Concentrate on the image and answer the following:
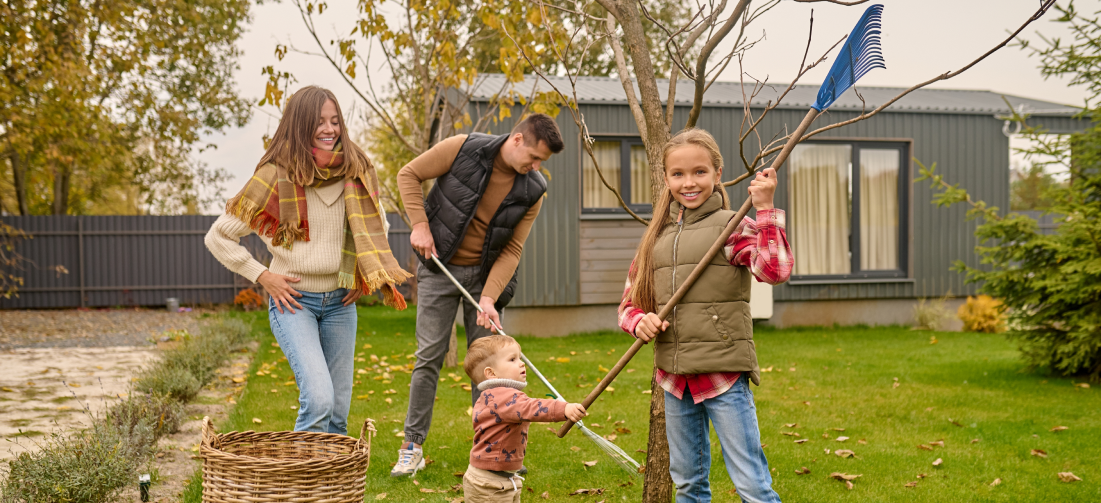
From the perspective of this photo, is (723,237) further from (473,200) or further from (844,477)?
(844,477)

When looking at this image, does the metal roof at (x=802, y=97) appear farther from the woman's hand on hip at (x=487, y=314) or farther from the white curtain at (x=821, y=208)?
the woman's hand on hip at (x=487, y=314)

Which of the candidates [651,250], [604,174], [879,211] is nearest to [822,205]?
[879,211]

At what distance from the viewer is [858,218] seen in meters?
11.5

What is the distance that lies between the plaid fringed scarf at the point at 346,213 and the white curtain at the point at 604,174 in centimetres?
716

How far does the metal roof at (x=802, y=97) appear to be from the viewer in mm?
10438

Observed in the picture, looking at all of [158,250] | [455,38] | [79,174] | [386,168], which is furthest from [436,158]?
[79,174]

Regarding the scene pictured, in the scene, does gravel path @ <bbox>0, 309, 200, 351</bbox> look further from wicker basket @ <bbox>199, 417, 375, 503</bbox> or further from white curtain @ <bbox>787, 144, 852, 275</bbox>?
white curtain @ <bbox>787, 144, 852, 275</bbox>

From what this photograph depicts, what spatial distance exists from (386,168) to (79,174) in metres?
7.61

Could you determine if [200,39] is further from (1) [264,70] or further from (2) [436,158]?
(2) [436,158]

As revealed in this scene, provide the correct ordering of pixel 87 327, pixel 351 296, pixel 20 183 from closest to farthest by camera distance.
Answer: pixel 351 296 → pixel 87 327 → pixel 20 183

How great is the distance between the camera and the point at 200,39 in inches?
695

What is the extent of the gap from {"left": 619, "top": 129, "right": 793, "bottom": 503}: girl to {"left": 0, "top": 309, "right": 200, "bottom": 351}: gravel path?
26.4 ft

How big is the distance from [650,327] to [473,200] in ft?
5.20

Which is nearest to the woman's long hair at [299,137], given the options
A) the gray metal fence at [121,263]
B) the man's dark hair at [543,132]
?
A: the man's dark hair at [543,132]
